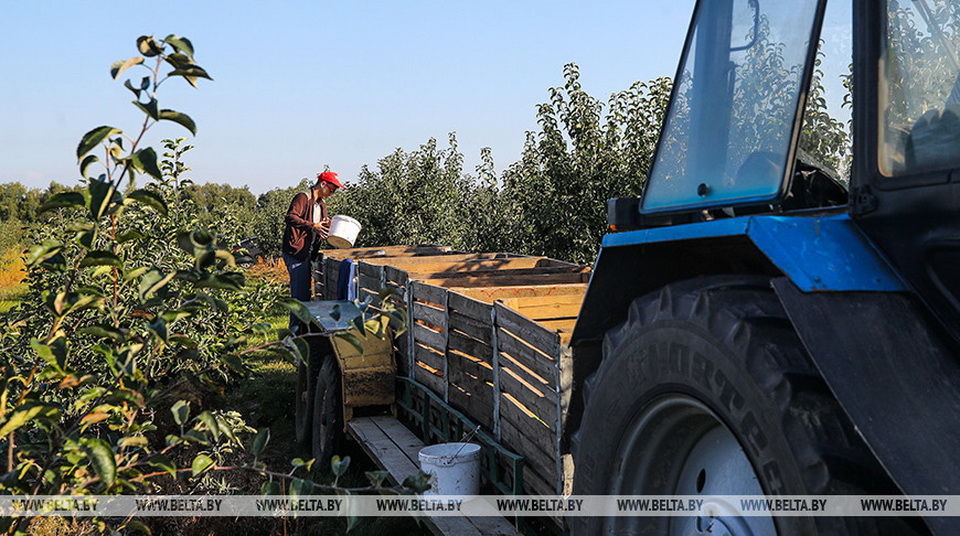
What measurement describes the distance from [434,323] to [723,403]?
3.11 m

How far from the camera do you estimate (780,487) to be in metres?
1.61

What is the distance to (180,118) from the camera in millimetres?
1929

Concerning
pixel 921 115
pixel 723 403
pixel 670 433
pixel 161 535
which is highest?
pixel 921 115

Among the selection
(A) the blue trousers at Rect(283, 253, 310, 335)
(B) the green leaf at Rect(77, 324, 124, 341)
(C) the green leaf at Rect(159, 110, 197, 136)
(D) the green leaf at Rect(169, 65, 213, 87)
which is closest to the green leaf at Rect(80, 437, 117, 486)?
(B) the green leaf at Rect(77, 324, 124, 341)

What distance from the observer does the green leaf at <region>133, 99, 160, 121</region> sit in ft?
6.01

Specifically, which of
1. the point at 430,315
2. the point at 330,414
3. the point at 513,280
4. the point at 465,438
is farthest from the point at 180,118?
the point at 330,414

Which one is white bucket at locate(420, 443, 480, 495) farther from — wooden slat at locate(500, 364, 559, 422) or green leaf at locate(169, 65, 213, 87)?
green leaf at locate(169, 65, 213, 87)

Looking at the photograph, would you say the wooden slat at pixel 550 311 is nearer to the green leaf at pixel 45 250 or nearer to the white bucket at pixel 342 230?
the green leaf at pixel 45 250

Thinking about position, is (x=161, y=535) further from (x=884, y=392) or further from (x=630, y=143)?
(x=630, y=143)

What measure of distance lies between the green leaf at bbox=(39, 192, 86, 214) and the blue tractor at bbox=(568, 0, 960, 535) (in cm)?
142

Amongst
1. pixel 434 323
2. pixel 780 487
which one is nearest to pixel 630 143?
pixel 434 323

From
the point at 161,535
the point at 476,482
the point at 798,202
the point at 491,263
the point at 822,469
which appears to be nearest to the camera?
the point at 822,469

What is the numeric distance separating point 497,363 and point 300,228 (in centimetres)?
568

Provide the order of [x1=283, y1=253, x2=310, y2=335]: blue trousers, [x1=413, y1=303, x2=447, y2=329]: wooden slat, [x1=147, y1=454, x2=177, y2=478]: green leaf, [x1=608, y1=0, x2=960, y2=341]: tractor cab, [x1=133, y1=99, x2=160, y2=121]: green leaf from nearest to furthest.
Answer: [x1=608, y1=0, x2=960, y2=341]: tractor cab
[x1=133, y1=99, x2=160, y2=121]: green leaf
[x1=147, y1=454, x2=177, y2=478]: green leaf
[x1=413, y1=303, x2=447, y2=329]: wooden slat
[x1=283, y1=253, x2=310, y2=335]: blue trousers
